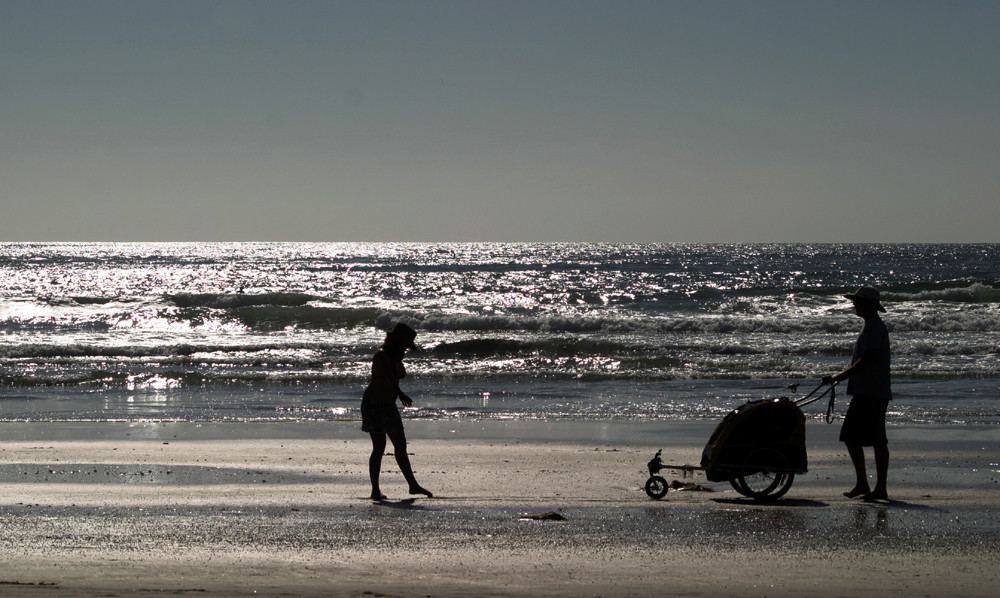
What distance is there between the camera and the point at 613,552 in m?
5.67

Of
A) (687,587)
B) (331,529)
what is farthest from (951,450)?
(331,529)

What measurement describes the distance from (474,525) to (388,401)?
164 cm

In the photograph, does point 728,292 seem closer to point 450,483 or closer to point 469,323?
point 469,323

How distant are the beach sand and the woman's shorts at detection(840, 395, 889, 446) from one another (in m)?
0.48

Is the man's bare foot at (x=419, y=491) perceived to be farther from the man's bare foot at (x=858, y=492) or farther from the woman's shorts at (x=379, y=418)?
the man's bare foot at (x=858, y=492)

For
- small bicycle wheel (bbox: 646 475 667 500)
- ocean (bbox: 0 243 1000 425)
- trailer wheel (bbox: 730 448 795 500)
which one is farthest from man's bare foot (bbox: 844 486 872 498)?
ocean (bbox: 0 243 1000 425)

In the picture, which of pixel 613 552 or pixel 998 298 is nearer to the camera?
pixel 613 552

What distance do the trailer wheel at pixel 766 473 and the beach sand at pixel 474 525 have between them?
129mm

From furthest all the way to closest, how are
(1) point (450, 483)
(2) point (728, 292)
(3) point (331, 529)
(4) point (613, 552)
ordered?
(2) point (728, 292) < (1) point (450, 483) < (3) point (331, 529) < (4) point (613, 552)

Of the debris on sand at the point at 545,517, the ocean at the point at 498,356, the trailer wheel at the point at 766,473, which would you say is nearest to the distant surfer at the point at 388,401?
the debris on sand at the point at 545,517

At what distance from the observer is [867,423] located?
24.8 feet

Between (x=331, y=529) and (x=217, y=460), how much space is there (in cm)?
339

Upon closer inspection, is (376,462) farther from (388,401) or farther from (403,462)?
(388,401)

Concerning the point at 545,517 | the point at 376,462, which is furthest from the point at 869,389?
the point at 376,462
